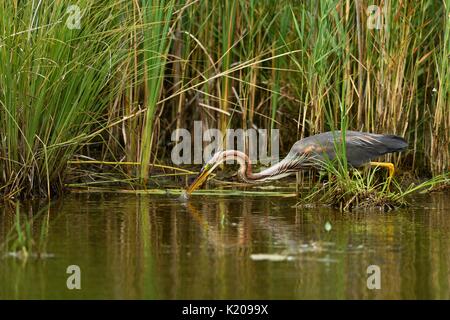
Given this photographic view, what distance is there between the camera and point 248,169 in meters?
8.02

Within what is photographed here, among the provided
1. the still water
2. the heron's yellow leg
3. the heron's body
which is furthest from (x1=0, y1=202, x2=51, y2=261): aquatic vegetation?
the heron's yellow leg

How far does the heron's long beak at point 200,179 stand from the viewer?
7.85 meters

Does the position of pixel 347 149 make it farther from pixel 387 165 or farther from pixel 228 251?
pixel 228 251

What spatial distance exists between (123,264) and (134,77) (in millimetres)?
2972

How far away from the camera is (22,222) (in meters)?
6.46

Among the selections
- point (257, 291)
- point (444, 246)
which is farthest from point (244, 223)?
point (257, 291)

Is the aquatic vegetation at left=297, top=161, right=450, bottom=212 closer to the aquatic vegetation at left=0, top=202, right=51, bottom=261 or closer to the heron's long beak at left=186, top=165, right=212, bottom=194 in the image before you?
the heron's long beak at left=186, top=165, right=212, bottom=194

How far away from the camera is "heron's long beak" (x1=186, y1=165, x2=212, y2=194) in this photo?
785cm

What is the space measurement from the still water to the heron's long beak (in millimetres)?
242

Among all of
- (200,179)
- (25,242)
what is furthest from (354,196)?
(25,242)

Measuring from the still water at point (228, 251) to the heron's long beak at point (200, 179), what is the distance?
24 centimetres

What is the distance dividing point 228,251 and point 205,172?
224cm

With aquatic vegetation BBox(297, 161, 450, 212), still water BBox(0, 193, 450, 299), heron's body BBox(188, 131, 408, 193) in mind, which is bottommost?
still water BBox(0, 193, 450, 299)
